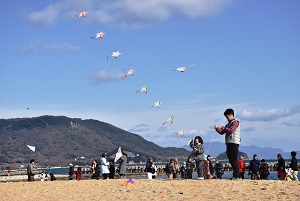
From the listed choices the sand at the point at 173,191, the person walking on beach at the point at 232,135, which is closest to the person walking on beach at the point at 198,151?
the sand at the point at 173,191

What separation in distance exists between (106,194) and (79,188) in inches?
118

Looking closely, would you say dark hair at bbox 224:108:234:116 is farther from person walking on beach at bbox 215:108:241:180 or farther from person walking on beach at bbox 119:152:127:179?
person walking on beach at bbox 119:152:127:179

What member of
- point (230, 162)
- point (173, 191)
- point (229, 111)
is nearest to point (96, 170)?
point (173, 191)

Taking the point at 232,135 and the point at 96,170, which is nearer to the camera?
the point at 232,135

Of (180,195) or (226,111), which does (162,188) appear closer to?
(180,195)

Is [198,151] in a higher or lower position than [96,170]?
higher

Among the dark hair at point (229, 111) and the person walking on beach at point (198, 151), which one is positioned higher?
the dark hair at point (229, 111)

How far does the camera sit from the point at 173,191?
1809 centimetres

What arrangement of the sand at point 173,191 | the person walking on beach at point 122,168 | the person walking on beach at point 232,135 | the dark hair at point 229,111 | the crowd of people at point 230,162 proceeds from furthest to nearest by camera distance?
1. the person walking on beach at point 122,168
2. the dark hair at point 229,111
3. the crowd of people at point 230,162
4. the person walking on beach at point 232,135
5. the sand at point 173,191

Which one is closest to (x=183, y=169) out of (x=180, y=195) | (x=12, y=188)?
(x=12, y=188)

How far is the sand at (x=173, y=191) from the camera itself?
1630 centimetres

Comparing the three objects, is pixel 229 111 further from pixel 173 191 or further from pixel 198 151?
pixel 198 151

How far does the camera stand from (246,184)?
59.7ft

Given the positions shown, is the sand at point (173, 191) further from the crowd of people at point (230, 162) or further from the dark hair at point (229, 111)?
the dark hair at point (229, 111)
